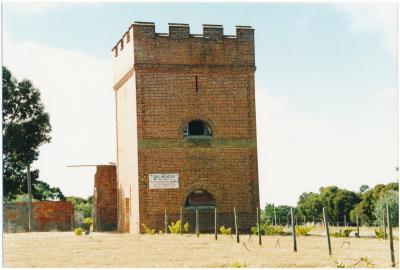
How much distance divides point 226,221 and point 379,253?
10.3 meters

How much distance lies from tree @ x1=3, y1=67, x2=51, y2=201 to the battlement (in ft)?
43.6

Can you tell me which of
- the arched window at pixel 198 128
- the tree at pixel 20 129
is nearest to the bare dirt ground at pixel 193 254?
the arched window at pixel 198 128

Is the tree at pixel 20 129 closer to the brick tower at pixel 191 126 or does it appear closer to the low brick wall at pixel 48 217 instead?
the low brick wall at pixel 48 217

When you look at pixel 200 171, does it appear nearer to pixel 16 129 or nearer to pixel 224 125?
pixel 224 125

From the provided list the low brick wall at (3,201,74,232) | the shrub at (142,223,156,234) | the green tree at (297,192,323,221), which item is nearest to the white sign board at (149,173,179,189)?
the shrub at (142,223,156,234)

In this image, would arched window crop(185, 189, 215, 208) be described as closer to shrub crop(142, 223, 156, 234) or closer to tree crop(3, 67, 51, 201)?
shrub crop(142, 223, 156, 234)

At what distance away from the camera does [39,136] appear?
38.8 metres

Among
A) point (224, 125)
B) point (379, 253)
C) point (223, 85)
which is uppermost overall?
point (223, 85)

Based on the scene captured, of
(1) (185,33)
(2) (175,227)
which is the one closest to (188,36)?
(1) (185,33)

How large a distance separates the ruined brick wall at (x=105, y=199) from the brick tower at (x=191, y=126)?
11.5 ft

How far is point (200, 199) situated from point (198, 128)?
118 inches

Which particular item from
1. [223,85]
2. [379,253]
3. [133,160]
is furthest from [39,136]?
[379,253]

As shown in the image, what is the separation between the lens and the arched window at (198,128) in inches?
1035

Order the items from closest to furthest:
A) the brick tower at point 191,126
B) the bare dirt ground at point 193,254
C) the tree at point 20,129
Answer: the bare dirt ground at point 193,254 → the brick tower at point 191,126 → the tree at point 20,129
